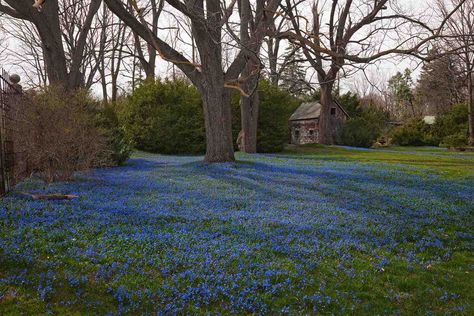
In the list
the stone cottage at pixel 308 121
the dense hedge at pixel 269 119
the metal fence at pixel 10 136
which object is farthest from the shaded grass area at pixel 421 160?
the metal fence at pixel 10 136

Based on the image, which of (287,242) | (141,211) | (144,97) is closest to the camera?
(287,242)

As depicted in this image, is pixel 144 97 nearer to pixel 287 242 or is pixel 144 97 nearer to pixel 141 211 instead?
pixel 141 211

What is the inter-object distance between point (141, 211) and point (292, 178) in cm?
543

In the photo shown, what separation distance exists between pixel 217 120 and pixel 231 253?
8.82 m

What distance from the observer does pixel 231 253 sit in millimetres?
4371

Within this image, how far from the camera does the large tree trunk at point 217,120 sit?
1277 centimetres

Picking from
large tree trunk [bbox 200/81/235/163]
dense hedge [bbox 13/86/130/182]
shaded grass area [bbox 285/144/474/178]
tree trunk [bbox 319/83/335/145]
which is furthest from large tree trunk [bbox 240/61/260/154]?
Result: tree trunk [bbox 319/83/335/145]

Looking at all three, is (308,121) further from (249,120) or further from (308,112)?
(249,120)

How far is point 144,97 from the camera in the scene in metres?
22.5

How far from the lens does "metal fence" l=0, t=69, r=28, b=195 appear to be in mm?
7058

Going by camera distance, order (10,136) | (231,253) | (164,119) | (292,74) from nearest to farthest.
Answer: (231,253) → (10,136) → (292,74) → (164,119)

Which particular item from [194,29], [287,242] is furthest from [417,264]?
[194,29]

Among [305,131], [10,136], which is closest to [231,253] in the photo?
[10,136]

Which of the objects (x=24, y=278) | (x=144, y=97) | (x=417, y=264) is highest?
(x=144, y=97)
